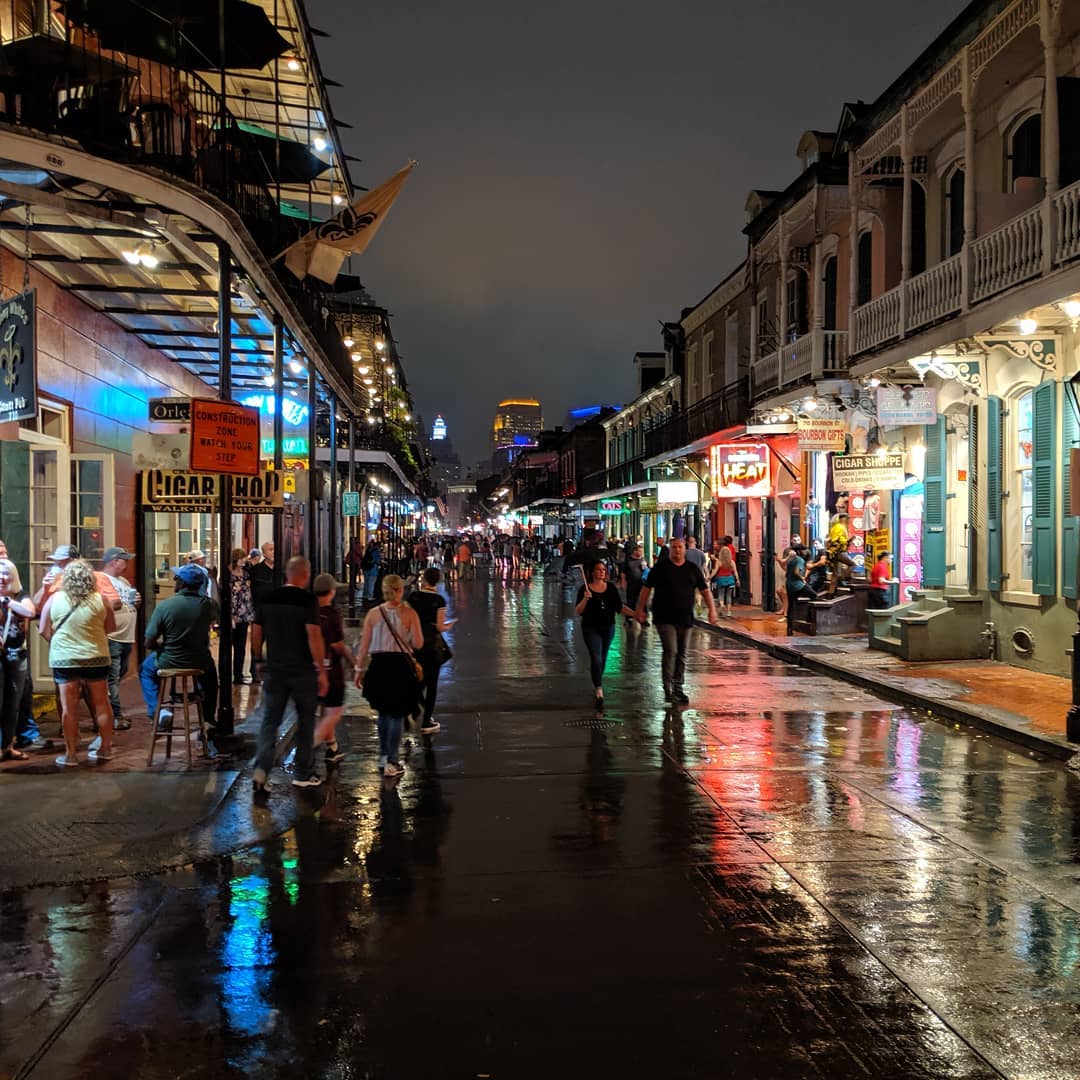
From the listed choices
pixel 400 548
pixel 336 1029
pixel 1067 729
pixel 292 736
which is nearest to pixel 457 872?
pixel 336 1029

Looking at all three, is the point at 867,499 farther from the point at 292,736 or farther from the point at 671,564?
the point at 292,736

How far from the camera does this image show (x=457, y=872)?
6.08 m

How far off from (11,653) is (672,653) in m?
7.09

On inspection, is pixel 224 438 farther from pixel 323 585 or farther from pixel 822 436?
pixel 822 436

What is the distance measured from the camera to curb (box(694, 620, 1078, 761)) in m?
9.58

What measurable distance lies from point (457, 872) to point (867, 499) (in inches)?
609

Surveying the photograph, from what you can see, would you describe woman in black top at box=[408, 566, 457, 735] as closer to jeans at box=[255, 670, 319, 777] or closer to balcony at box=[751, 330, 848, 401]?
jeans at box=[255, 670, 319, 777]

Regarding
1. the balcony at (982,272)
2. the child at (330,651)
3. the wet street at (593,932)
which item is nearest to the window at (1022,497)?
the balcony at (982,272)

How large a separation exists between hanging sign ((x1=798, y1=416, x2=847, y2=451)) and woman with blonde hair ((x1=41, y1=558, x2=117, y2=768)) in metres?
14.9

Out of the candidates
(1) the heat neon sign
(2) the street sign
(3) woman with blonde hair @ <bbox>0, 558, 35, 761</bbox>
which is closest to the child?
(3) woman with blonde hair @ <bbox>0, 558, 35, 761</bbox>

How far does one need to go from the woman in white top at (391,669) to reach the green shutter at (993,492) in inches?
388

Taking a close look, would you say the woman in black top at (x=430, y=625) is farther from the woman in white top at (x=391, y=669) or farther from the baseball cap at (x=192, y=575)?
the baseball cap at (x=192, y=575)

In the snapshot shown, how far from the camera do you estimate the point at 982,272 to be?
13750 mm

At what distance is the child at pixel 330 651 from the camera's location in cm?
877
